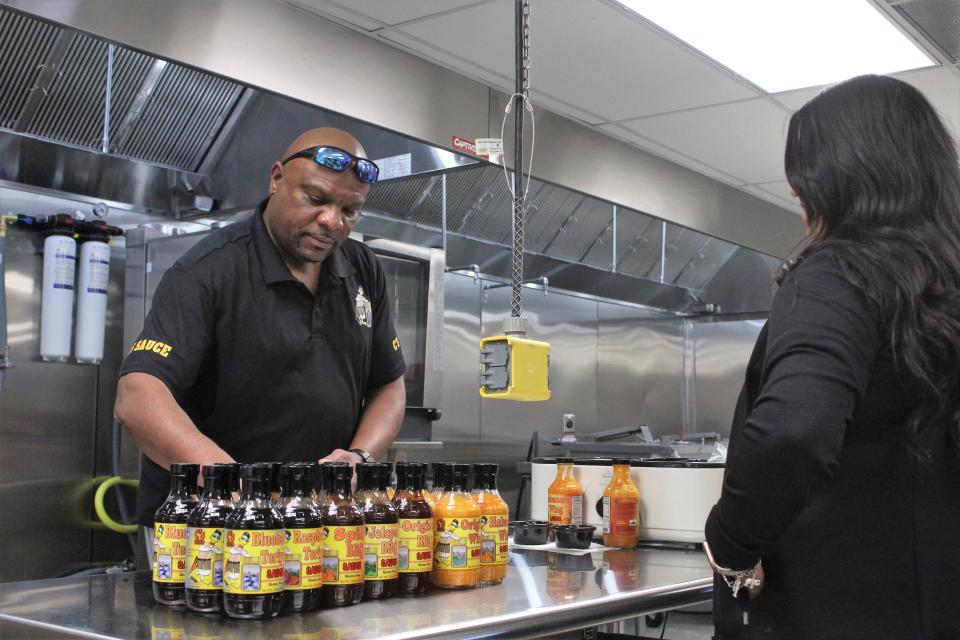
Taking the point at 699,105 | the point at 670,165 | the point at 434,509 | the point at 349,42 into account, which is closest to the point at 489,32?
the point at 349,42

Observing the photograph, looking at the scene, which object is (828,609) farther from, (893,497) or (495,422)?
(495,422)

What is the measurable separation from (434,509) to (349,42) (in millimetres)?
1578

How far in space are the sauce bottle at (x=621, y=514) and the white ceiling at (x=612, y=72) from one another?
1551 mm

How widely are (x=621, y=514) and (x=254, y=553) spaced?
1.30m

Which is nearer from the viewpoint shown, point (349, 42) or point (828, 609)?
point (828, 609)

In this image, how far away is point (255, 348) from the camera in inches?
83.7

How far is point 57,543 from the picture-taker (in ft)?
11.7

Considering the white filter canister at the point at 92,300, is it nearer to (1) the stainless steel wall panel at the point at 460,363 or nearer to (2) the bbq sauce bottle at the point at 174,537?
(1) the stainless steel wall panel at the point at 460,363

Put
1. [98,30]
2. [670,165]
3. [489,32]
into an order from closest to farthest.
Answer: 1. [98,30]
2. [489,32]
3. [670,165]

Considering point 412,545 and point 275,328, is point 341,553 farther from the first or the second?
point 275,328

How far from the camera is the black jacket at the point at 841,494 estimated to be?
1180 mm

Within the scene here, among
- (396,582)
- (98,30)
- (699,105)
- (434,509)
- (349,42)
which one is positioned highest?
(699,105)

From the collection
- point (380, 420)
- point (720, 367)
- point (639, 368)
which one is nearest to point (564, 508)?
point (380, 420)

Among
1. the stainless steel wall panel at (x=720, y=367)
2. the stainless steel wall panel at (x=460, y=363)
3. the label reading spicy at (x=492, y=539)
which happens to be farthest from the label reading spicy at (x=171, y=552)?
the stainless steel wall panel at (x=720, y=367)
